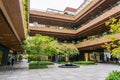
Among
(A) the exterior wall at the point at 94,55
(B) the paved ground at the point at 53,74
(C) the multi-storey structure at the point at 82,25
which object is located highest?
(C) the multi-storey structure at the point at 82,25

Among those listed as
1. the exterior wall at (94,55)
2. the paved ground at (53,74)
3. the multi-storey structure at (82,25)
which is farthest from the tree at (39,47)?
the exterior wall at (94,55)

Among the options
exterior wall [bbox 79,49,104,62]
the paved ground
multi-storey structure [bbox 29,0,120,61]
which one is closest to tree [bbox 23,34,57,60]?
the paved ground

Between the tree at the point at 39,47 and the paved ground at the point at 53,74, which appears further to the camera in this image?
the tree at the point at 39,47

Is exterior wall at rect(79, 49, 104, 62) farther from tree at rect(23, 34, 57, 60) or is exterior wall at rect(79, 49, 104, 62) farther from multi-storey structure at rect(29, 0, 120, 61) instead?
tree at rect(23, 34, 57, 60)

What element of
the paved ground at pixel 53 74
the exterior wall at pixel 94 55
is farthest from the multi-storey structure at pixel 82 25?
the paved ground at pixel 53 74

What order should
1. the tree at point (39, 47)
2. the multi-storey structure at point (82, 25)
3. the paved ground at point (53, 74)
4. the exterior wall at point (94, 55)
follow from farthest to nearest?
the exterior wall at point (94, 55) → the multi-storey structure at point (82, 25) → the tree at point (39, 47) → the paved ground at point (53, 74)

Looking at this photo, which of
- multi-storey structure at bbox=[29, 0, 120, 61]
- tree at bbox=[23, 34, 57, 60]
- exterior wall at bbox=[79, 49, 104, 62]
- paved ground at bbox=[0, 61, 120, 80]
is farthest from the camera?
exterior wall at bbox=[79, 49, 104, 62]

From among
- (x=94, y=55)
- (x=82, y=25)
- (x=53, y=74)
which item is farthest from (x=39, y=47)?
(x=94, y=55)

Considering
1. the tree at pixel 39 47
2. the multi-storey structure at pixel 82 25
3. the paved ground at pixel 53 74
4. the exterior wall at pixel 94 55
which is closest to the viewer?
the paved ground at pixel 53 74

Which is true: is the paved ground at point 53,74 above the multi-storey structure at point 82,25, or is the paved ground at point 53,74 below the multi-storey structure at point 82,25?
below

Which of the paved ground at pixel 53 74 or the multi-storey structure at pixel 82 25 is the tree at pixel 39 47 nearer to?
the paved ground at pixel 53 74

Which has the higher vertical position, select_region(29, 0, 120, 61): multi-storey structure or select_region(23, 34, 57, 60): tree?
select_region(29, 0, 120, 61): multi-storey structure

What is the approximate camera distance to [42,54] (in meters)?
24.1

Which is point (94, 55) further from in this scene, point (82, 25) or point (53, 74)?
point (53, 74)
